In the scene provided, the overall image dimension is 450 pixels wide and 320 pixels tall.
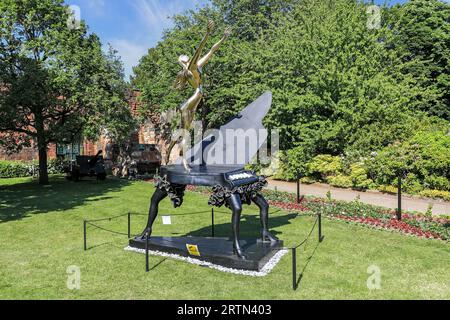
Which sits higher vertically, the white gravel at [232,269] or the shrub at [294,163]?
the shrub at [294,163]

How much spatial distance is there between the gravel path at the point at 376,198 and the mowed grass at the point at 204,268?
3.68 meters

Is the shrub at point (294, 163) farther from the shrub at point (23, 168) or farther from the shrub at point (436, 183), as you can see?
the shrub at point (23, 168)

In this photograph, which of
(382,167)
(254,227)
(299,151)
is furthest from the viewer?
(299,151)

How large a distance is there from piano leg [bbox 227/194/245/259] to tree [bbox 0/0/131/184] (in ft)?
44.7

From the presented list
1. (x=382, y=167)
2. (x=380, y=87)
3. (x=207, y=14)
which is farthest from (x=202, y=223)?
(x=207, y=14)

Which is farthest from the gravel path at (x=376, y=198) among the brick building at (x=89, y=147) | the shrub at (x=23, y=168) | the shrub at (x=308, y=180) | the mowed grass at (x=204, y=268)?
the shrub at (x=23, y=168)

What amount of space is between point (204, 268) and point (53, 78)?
47.4 feet

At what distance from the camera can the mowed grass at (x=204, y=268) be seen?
6102 mm

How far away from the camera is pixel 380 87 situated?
18.1 meters

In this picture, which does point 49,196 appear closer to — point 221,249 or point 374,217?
point 221,249

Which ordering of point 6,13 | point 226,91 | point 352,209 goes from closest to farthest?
point 352,209, point 6,13, point 226,91

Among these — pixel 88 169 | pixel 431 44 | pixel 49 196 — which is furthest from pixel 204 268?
pixel 431 44

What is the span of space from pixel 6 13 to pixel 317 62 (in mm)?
15010

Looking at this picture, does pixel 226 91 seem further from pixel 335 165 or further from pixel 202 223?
pixel 202 223
